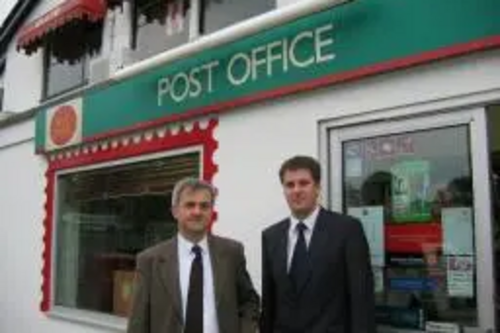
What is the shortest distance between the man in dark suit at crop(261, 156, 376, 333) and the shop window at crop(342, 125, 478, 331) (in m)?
0.69

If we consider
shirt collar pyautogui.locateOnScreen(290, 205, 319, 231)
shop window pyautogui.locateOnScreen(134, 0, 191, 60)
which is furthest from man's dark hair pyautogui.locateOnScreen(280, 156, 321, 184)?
shop window pyautogui.locateOnScreen(134, 0, 191, 60)

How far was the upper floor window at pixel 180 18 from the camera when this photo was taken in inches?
262

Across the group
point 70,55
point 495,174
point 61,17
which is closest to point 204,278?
point 495,174

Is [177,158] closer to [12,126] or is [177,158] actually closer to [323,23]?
[323,23]

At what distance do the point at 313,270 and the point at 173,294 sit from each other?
→ 703 millimetres

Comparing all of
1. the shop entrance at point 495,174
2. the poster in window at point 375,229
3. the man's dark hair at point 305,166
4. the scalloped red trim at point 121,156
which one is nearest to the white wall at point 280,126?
the scalloped red trim at point 121,156

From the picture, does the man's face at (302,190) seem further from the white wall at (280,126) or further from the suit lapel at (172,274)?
the white wall at (280,126)

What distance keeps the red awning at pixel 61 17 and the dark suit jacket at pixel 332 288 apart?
15.6ft

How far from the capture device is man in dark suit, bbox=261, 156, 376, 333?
3785mm

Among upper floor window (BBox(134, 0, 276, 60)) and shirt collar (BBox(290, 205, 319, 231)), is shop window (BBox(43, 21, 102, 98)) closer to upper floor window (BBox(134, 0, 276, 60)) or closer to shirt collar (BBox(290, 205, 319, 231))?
upper floor window (BBox(134, 0, 276, 60))

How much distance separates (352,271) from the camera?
3.80m

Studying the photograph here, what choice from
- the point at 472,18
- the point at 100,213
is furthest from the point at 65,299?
the point at 472,18

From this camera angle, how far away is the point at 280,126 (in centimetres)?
550

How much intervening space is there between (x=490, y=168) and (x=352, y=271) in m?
1.03
